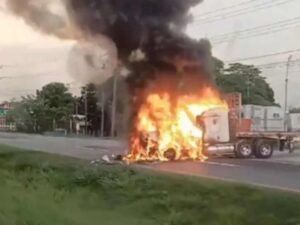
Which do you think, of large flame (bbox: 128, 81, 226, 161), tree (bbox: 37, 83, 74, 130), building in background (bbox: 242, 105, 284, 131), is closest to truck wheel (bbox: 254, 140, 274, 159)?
building in background (bbox: 242, 105, 284, 131)

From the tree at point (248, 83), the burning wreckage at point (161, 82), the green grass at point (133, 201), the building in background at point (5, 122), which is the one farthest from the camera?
the building in background at point (5, 122)

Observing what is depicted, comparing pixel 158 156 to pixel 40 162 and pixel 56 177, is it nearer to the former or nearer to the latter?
pixel 40 162

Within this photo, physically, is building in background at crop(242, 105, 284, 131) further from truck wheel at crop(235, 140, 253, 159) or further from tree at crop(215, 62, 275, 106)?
tree at crop(215, 62, 275, 106)

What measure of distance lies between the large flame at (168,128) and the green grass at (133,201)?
31.2 feet

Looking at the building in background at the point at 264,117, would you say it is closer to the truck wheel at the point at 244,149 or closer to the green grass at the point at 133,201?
the truck wheel at the point at 244,149

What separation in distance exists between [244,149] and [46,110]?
70.2 metres

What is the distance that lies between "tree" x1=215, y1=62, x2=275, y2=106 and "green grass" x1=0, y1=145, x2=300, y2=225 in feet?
214

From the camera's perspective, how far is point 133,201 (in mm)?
16109

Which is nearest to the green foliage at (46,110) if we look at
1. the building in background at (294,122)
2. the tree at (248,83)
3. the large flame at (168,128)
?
the tree at (248,83)

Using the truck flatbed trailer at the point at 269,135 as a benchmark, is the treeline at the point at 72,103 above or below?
above

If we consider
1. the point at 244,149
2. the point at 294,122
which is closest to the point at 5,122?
the point at 294,122

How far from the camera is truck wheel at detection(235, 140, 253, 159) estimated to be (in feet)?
114

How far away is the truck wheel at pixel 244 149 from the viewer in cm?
3462

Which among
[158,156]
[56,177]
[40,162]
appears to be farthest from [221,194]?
[158,156]
